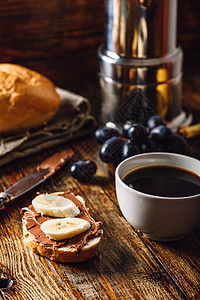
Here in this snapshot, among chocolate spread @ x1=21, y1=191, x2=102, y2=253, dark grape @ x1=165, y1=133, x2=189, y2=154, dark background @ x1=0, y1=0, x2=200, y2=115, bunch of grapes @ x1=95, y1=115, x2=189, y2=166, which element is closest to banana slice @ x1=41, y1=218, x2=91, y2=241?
chocolate spread @ x1=21, y1=191, x2=102, y2=253

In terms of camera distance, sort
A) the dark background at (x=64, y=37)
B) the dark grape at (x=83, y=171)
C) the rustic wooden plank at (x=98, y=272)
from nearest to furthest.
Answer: the rustic wooden plank at (x=98, y=272), the dark grape at (x=83, y=171), the dark background at (x=64, y=37)

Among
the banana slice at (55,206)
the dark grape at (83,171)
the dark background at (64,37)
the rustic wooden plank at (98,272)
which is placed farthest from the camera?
the dark background at (64,37)

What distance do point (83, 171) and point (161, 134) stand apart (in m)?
0.21

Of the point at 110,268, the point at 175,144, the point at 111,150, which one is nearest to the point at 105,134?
the point at 111,150

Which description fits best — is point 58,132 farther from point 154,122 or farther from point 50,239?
point 50,239

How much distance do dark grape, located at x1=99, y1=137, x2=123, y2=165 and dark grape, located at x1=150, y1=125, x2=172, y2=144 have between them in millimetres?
88

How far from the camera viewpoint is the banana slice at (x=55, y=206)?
792mm

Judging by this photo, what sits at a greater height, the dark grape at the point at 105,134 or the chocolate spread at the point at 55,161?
the dark grape at the point at 105,134

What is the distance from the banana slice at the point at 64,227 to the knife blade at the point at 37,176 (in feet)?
0.51

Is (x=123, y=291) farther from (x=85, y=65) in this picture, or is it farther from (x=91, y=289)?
(x=85, y=65)

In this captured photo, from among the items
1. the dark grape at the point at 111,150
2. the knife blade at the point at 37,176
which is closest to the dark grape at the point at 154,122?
the dark grape at the point at 111,150

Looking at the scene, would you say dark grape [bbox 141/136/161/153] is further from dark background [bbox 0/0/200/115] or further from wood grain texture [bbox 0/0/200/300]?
dark background [bbox 0/0/200/115]

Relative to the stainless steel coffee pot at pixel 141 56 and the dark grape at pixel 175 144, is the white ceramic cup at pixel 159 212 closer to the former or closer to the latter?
the dark grape at pixel 175 144

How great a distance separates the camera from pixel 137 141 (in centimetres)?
99
